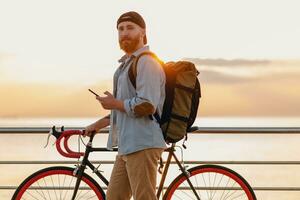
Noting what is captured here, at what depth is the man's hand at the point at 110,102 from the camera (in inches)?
128

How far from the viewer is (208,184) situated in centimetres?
405

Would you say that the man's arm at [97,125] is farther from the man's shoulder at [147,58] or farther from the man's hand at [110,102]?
the man's shoulder at [147,58]

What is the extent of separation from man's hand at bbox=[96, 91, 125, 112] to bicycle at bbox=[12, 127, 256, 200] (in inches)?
24.0

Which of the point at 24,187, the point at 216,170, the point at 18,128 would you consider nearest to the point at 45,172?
the point at 24,187

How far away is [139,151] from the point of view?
3322 millimetres

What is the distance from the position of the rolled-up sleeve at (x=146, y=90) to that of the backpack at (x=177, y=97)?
0.57ft

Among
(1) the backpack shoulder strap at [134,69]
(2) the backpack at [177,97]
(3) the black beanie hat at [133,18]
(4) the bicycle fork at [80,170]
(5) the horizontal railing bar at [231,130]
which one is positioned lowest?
(4) the bicycle fork at [80,170]

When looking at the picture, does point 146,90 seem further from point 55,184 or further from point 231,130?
point 231,130

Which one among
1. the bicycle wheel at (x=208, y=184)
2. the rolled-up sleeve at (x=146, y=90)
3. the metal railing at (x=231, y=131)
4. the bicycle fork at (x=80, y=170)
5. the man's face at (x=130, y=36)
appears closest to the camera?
the rolled-up sleeve at (x=146, y=90)

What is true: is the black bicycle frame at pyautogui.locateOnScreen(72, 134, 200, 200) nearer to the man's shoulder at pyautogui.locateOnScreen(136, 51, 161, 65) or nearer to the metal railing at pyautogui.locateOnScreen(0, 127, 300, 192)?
the metal railing at pyautogui.locateOnScreen(0, 127, 300, 192)

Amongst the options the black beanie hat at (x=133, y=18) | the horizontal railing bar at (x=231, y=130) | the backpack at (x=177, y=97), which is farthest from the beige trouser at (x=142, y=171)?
the horizontal railing bar at (x=231, y=130)

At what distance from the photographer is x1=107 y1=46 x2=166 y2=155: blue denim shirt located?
3184mm

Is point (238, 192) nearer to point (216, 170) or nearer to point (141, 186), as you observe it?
Answer: point (216, 170)

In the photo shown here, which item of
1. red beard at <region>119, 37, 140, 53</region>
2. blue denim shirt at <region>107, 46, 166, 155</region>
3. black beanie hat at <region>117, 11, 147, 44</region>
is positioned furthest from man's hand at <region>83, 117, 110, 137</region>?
black beanie hat at <region>117, 11, 147, 44</region>
